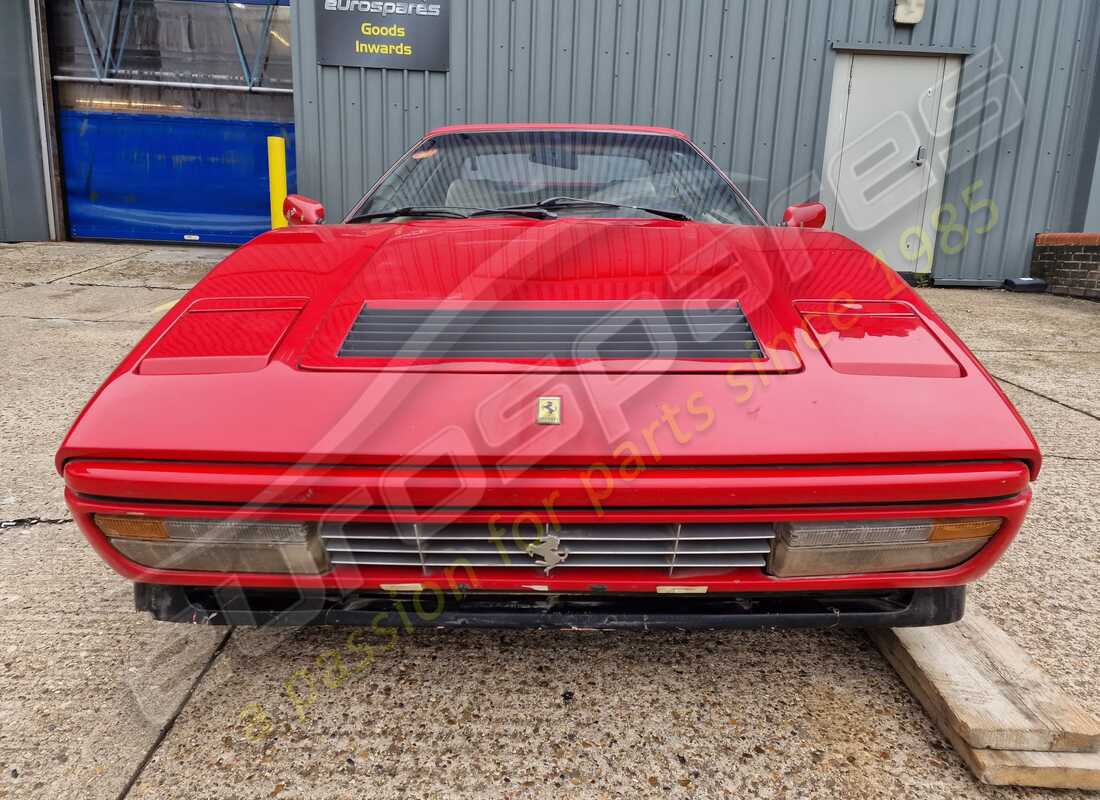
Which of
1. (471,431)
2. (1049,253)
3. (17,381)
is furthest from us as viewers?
(1049,253)

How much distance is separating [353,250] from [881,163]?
660 centimetres

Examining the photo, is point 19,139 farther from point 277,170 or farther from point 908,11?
point 908,11

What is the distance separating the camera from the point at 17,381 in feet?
11.3

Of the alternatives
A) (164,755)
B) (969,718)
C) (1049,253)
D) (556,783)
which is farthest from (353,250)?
(1049,253)

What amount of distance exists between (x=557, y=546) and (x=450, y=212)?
1298 millimetres

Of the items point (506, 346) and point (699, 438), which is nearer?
point (699, 438)

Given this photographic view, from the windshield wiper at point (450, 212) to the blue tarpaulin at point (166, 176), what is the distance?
21.7ft

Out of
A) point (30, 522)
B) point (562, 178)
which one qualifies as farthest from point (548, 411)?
point (30, 522)

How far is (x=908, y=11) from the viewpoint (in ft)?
20.7

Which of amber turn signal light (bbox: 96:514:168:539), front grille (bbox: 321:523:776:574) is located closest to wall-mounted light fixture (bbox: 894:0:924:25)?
front grille (bbox: 321:523:776:574)

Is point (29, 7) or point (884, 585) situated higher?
point (29, 7)

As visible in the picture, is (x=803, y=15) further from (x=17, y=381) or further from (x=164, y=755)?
(x=164, y=755)

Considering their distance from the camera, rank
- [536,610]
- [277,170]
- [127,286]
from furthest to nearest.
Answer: [277,170] → [127,286] → [536,610]

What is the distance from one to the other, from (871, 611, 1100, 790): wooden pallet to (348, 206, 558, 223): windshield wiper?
1.45 m
